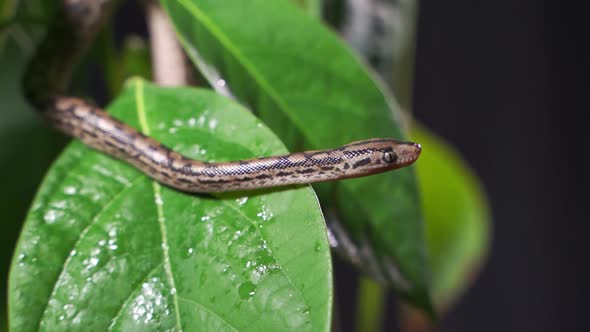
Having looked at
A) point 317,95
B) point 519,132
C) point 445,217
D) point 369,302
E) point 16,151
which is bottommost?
point 519,132

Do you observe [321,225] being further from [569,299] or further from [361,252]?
[569,299]

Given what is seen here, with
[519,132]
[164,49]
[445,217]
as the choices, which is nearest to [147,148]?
[164,49]

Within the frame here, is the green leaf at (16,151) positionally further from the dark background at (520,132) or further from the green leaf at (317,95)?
the dark background at (520,132)

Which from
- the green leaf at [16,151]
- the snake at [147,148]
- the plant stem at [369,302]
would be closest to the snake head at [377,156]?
the snake at [147,148]

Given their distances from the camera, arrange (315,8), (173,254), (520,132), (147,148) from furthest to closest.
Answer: (520,132) → (315,8) → (147,148) → (173,254)

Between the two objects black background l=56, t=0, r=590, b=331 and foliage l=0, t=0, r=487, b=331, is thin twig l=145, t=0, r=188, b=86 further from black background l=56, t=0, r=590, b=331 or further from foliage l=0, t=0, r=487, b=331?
black background l=56, t=0, r=590, b=331

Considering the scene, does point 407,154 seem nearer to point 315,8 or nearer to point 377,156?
point 377,156

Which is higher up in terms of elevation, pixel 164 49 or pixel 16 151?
pixel 164 49
